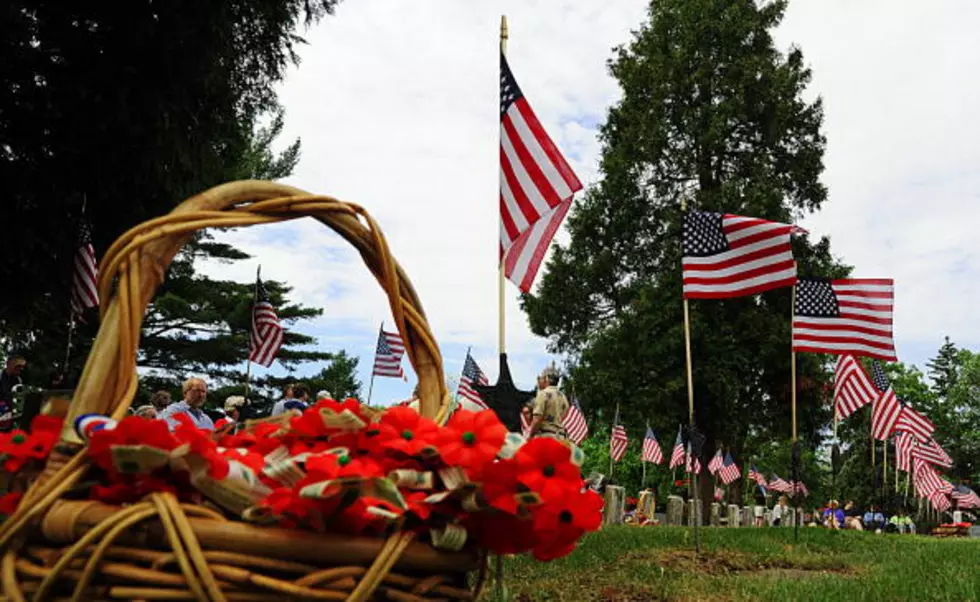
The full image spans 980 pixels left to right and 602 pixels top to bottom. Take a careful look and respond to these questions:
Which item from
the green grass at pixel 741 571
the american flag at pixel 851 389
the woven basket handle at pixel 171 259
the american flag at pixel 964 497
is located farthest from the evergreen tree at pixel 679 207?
the woven basket handle at pixel 171 259

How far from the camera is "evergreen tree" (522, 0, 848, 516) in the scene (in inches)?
874

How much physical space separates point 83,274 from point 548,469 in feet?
28.5

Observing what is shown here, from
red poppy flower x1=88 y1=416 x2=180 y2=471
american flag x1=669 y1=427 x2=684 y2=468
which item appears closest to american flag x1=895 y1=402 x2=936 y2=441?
american flag x1=669 y1=427 x2=684 y2=468

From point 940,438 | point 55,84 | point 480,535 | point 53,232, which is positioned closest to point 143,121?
point 55,84

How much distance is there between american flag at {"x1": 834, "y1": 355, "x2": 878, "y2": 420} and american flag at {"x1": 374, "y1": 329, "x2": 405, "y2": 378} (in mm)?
8550

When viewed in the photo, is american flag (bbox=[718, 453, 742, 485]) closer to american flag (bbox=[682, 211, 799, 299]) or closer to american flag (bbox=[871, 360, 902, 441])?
american flag (bbox=[871, 360, 902, 441])

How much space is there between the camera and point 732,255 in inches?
352

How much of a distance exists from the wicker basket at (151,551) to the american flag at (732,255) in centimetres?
789

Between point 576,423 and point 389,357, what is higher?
point 389,357

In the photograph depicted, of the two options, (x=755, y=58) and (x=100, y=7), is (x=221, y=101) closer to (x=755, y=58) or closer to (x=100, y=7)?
(x=100, y=7)

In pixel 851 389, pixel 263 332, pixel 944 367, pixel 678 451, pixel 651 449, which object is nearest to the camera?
pixel 263 332

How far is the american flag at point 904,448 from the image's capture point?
25500 millimetres

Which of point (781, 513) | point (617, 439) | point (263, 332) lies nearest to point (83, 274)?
point (263, 332)

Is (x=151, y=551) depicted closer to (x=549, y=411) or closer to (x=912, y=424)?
(x=549, y=411)
